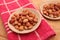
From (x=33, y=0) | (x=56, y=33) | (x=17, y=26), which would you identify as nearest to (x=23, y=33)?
(x=17, y=26)

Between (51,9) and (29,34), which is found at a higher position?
(51,9)

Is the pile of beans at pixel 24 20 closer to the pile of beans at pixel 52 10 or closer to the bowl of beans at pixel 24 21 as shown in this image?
the bowl of beans at pixel 24 21

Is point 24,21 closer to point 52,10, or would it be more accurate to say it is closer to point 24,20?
point 24,20

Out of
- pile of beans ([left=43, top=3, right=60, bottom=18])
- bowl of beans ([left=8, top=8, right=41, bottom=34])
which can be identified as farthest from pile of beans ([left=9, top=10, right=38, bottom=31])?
pile of beans ([left=43, top=3, right=60, bottom=18])

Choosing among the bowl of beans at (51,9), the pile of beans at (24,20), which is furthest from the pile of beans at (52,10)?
the pile of beans at (24,20)

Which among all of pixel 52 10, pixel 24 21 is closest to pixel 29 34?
pixel 24 21

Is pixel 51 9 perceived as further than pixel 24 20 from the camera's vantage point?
Yes

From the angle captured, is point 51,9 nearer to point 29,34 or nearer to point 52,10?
point 52,10
